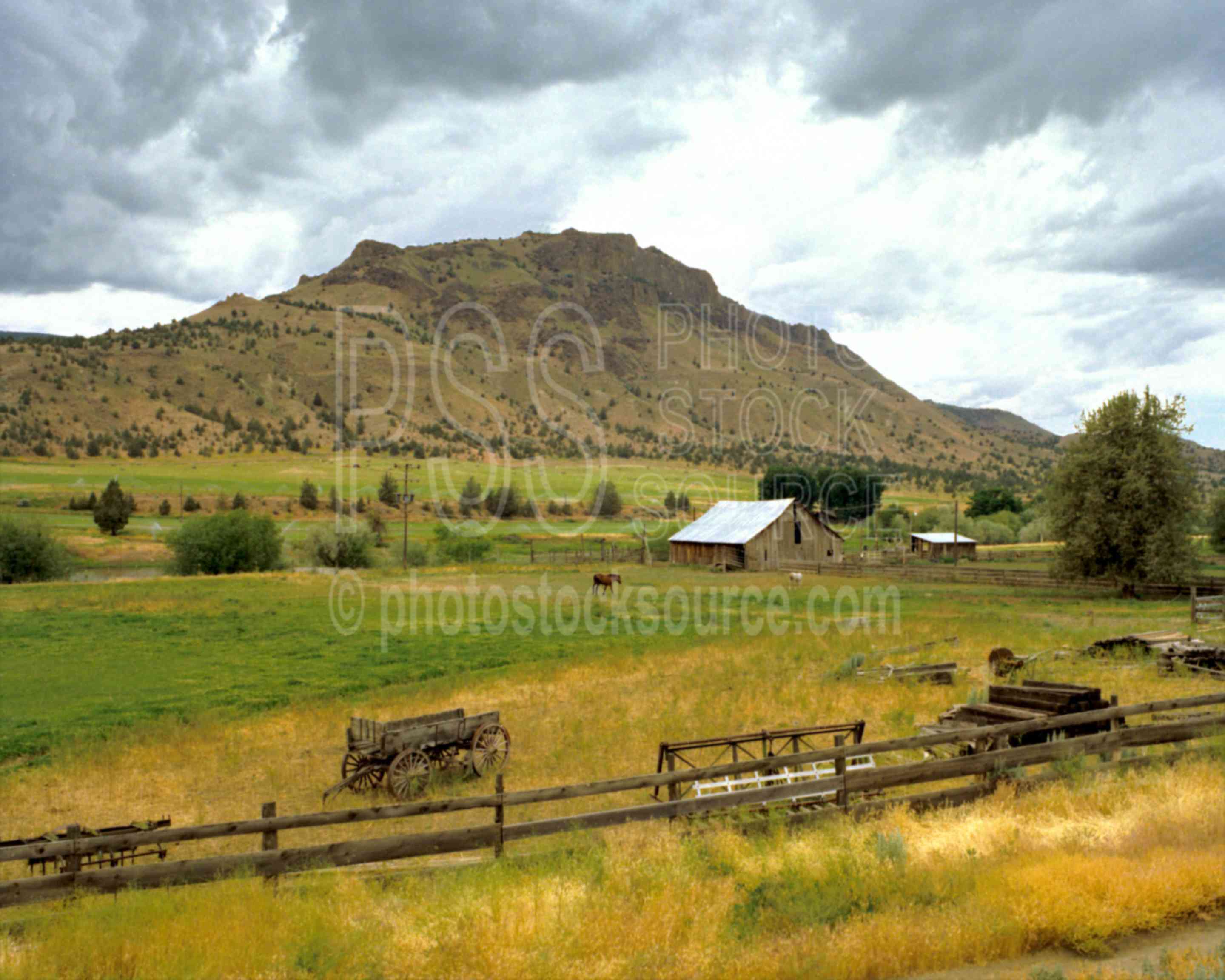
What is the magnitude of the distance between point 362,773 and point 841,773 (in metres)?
8.11

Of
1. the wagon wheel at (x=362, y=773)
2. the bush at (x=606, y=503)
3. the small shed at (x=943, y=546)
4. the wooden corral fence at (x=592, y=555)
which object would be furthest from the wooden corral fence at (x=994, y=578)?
the bush at (x=606, y=503)

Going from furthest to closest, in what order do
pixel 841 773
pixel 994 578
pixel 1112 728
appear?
pixel 994 578
pixel 1112 728
pixel 841 773

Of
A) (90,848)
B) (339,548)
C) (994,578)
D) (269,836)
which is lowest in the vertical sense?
(994,578)

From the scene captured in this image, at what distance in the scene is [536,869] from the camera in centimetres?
786

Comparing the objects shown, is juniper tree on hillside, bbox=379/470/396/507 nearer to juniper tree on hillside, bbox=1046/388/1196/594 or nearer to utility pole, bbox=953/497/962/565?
utility pole, bbox=953/497/962/565

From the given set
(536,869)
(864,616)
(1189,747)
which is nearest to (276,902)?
(536,869)

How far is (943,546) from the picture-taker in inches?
2982

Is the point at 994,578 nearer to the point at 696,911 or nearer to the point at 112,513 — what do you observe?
the point at 696,911

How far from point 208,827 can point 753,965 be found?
522cm

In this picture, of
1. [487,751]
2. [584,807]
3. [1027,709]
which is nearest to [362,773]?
[487,751]

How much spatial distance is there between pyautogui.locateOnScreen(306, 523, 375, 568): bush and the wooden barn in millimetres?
25928

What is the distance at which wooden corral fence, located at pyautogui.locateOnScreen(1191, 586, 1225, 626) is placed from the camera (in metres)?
26.7

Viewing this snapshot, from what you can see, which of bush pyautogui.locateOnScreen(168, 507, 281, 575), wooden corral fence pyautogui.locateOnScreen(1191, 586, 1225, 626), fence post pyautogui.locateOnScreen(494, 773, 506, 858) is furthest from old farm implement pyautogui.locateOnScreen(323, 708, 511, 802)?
bush pyautogui.locateOnScreen(168, 507, 281, 575)

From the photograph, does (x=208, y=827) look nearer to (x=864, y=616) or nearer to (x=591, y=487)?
(x=864, y=616)
